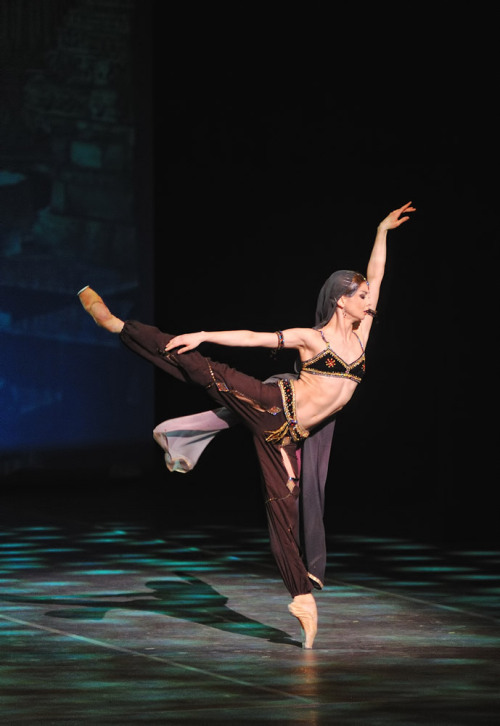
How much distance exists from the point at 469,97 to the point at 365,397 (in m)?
2.67

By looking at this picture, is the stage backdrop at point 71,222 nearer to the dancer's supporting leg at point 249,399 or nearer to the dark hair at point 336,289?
the dancer's supporting leg at point 249,399

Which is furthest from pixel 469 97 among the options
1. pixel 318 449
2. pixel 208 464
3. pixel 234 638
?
pixel 208 464

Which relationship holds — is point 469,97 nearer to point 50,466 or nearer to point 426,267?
point 426,267

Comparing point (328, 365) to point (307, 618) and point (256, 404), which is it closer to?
point (256, 404)

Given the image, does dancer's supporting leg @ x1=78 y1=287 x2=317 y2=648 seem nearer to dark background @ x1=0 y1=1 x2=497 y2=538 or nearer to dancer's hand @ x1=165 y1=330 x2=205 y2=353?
dancer's hand @ x1=165 y1=330 x2=205 y2=353

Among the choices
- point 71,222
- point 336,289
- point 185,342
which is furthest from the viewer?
point 71,222

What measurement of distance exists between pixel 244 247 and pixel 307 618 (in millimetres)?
5328

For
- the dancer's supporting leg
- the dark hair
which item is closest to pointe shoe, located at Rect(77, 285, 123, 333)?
the dancer's supporting leg

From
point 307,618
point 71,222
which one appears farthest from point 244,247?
point 307,618

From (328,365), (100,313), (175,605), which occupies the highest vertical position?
(100,313)

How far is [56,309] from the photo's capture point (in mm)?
8961

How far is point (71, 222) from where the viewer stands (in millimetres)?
8969

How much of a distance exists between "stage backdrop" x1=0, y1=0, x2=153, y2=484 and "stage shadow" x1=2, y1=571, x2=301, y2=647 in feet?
12.1

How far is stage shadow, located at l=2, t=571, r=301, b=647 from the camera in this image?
456cm
